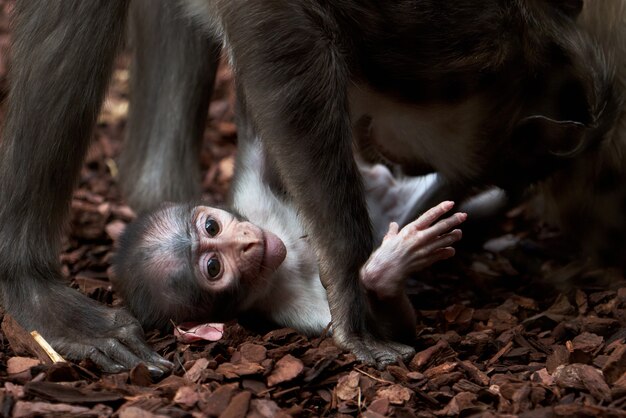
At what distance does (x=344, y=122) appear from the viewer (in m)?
4.22

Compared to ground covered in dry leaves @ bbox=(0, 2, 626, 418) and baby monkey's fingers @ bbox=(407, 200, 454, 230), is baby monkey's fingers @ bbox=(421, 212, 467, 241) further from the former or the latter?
ground covered in dry leaves @ bbox=(0, 2, 626, 418)

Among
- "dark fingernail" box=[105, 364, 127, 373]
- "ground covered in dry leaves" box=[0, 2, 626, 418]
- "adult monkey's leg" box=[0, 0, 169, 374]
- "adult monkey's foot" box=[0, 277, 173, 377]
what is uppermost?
"adult monkey's leg" box=[0, 0, 169, 374]

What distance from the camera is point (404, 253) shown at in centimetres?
419

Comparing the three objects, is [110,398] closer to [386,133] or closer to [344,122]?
[344,122]

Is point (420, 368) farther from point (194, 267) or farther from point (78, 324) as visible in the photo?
point (78, 324)

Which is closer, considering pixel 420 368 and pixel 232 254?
pixel 420 368

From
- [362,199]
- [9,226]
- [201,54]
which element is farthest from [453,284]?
[9,226]

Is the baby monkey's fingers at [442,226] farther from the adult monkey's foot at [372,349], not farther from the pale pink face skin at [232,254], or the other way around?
the pale pink face skin at [232,254]

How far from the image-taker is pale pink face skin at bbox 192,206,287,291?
4.73 m

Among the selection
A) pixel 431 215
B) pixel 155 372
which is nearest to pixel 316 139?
pixel 431 215

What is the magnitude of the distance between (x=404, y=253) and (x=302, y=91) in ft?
2.59

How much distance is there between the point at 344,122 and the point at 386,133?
3.75 ft

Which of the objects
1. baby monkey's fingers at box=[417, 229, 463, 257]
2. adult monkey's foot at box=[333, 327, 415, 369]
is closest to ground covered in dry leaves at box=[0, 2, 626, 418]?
adult monkey's foot at box=[333, 327, 415, 369]

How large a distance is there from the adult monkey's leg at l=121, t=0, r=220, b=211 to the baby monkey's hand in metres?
1.93
